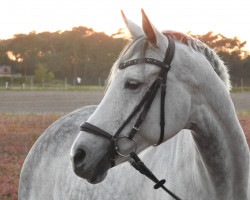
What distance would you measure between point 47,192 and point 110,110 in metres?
2.15

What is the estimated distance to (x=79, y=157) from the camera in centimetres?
201

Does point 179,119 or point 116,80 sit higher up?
point 116,80

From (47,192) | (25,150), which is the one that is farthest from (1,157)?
(47,192)

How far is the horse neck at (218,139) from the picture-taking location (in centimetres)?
219

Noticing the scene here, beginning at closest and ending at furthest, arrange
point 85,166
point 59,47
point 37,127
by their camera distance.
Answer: point 85,166 → point 37,127 → point 59,47

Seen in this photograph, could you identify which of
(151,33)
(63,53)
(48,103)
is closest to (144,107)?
(151,33)

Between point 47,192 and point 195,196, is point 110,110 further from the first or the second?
point 47,192

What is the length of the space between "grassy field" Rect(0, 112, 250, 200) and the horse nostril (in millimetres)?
4024

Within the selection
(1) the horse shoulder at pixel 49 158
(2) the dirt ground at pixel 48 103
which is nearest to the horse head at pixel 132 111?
(1) the horse shoulder at pixel 49 158

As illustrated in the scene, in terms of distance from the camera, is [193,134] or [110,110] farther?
[193,134]

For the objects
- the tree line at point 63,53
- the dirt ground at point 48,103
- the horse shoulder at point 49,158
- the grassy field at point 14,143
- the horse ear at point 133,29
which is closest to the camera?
the horse ear at point 133,29

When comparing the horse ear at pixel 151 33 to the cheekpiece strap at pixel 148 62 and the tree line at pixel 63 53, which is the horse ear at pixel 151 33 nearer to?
the cheekpiece strap at pixel 148 62

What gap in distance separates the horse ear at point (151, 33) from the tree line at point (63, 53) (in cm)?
4646

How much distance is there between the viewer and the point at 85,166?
6.50ft
